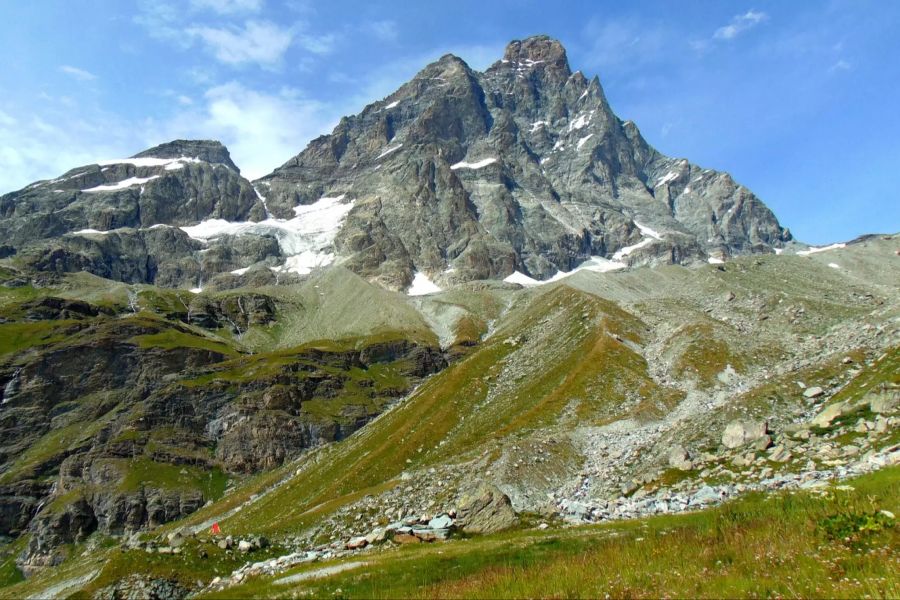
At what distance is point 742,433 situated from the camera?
58781mm

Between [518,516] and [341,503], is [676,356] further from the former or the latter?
[518,516]

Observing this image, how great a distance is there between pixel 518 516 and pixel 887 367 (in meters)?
47.3

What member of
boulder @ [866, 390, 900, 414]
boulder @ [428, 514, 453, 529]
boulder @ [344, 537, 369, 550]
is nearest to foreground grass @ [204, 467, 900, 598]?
boulder @ [344, 537, 369, 550]

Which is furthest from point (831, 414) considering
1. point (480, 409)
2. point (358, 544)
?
Answer: point (480, 409)

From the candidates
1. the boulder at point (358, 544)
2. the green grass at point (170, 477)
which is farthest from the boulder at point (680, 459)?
the green grass at point (170, 477)

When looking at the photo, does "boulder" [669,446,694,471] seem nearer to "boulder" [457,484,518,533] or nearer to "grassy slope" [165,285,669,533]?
"boulder" [457,484,518,533]

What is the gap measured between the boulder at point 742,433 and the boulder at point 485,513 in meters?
27.4

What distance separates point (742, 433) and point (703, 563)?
152ft

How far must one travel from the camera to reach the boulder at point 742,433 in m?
56.9

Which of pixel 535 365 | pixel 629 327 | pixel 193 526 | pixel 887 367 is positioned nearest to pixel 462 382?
pixel 535 365

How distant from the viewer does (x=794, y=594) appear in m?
14.2

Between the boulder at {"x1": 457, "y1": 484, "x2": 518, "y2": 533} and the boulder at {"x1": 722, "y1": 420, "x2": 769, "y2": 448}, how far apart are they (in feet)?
89.7

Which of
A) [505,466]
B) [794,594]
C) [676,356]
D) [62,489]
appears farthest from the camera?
[62,489]

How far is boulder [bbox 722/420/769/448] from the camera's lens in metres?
56.9
